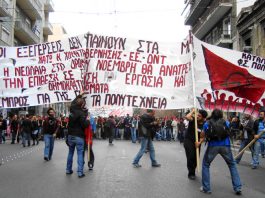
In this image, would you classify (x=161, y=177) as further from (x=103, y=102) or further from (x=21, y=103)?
(x=21, y=103)

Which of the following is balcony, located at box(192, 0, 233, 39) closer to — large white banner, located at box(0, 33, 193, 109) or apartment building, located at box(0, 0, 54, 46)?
apartment building, located at box(0, 0, 54, 46)

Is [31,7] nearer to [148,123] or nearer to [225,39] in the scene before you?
[225,39]

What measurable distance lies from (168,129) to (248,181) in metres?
20.4

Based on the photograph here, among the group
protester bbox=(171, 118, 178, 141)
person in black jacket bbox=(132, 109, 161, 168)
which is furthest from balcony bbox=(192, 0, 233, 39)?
person in black jacket bbox=(132, 109, 161, 168)

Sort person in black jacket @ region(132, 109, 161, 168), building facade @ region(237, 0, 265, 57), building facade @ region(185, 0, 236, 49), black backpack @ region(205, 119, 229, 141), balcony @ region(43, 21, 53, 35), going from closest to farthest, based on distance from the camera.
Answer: black backpack @ region(205, 119, 229, 141) → person in black jacket @ region(132, 109, 161, 168) → building facade @ region(237, 0, 265, 57) → building facade @ region(185, 0, 236, 49) → balcony @ region(43, 21, 53, 35)

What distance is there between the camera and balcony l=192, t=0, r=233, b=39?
119 ft

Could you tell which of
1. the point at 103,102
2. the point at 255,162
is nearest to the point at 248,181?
the point at 255,162

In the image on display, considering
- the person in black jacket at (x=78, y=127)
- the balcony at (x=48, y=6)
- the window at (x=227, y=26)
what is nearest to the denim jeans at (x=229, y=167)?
the person in black jacket at (x=78, y=127)

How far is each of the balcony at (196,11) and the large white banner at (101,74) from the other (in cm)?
3651

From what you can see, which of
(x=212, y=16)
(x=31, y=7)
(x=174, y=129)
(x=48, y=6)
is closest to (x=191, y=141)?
(x=174, y=129)

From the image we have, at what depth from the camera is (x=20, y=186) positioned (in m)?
8.30

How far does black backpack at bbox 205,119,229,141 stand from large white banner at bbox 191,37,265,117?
1.30m

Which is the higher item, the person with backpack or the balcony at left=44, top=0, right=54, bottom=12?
the balcony at left=44, top=0, right=54, bottom=12

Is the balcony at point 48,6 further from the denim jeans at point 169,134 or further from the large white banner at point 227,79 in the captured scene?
the large white banner at point 227,79
